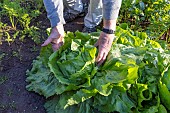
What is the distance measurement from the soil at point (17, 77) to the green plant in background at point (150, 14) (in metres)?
0.66

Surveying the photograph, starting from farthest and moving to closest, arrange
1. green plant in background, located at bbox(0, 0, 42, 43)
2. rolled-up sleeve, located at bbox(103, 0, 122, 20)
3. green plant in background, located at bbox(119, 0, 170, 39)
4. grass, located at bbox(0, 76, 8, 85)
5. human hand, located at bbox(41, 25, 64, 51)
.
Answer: green plant in background, located at bbox(0, 0, 42, 43) < green plant in background, located at bbox(119, 0, 170, 39) < grass, located at bbox(0, 76, 8, 85) < human hand, located at bbox(41, 25, 64, 51) < rolled-up sleeve, located at bbox(103, 0, 122, 20)

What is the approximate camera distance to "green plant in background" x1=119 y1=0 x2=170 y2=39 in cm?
347

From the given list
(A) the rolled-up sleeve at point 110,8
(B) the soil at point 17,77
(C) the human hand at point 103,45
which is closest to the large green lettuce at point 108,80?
(C) the human hand at point 103,45

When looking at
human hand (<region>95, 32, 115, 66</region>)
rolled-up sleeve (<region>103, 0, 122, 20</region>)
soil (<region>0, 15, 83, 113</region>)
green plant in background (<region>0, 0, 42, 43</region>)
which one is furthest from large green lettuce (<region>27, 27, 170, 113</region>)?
green plant in background (<region>0, 0, 42, 43</region>)

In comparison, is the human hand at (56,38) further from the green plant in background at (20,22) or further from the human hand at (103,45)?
the green plant in background at (20,22)

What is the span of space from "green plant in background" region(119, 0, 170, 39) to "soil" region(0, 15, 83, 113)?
0.66 m

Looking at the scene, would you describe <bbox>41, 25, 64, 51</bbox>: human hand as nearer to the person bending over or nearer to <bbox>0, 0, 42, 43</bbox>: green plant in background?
the person bending over

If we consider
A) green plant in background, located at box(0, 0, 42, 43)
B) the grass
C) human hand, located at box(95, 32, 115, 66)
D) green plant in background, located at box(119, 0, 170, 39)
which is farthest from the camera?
green plant in background, located at box(0, 0, 42, 43)

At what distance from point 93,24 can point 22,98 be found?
Result: 1.23 meters

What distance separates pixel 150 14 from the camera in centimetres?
371

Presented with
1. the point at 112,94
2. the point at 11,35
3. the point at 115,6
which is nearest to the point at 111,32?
the point at 115,6

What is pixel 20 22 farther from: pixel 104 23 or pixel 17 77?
pixel 104 23

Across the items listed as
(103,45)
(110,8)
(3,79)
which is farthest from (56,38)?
(3,79)

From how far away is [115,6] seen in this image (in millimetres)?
2654
